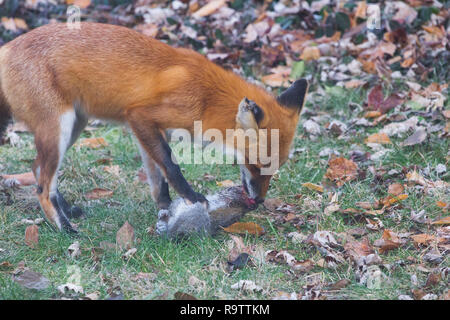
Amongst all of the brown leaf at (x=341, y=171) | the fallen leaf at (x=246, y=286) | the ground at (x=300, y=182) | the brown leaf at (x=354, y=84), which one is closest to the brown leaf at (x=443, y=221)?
the ground at (x=300, y=182)

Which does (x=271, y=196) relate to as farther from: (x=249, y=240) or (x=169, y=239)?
(x=169, y=239)

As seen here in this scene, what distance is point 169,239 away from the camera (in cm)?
446

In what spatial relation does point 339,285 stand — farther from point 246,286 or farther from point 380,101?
point 380,101

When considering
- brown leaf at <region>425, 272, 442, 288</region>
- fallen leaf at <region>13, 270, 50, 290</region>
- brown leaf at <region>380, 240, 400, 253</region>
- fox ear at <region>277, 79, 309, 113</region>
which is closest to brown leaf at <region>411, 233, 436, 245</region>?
brown leaf at <region>380, 240, 400, 253</region>

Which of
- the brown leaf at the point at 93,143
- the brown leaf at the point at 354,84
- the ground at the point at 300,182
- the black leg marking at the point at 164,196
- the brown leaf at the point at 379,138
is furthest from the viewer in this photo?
the brown leaf at the point at 354,84

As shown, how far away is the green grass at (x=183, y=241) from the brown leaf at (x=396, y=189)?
0.22 ft

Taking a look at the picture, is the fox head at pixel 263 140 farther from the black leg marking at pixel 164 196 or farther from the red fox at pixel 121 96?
the black leg marking at pixel 164 196

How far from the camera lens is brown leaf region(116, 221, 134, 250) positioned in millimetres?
4456

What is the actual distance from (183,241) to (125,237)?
48 centimetres

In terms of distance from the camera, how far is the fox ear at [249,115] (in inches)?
170

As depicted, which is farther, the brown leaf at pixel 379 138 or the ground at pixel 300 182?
the brown leaf at pixel 379 138
